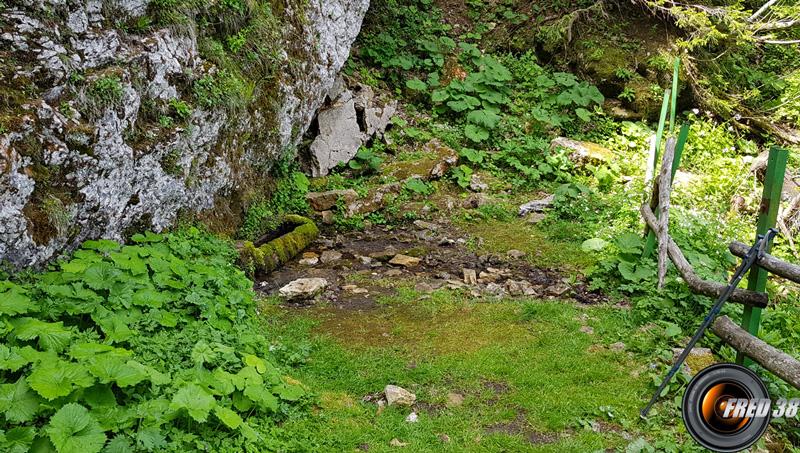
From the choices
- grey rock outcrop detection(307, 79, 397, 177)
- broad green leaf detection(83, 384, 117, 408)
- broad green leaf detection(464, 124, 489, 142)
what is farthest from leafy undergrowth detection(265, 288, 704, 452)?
broad green leaf detection(464, 124, 489, 142)

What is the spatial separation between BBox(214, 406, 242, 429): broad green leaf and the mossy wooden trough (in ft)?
10.8

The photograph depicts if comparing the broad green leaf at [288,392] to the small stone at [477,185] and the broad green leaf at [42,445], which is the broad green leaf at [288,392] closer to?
the broad green leaf at [42,445]

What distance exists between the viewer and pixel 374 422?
4055mm

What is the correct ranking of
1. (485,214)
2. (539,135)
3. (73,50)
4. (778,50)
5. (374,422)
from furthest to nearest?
(778,50) < (539,135) < (485,214) < (73,50) < (374,422)

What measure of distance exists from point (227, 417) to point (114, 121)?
329 cm

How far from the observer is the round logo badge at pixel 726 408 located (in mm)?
3277

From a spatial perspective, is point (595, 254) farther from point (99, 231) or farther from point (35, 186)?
point (35, 186)

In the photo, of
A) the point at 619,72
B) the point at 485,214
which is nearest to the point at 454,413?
the point at 485,214

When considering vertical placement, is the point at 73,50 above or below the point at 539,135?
above

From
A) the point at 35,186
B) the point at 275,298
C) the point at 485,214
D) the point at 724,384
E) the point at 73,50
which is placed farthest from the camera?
the point at 485,214

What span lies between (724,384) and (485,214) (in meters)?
6.01

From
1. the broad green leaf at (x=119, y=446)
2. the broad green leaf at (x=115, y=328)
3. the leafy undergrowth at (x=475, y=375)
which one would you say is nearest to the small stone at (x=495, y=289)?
the leafy undergrowth at (x=475, y=375)

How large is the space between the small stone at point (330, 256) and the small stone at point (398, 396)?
3.32 metres

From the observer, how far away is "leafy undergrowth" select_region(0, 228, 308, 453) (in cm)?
300
